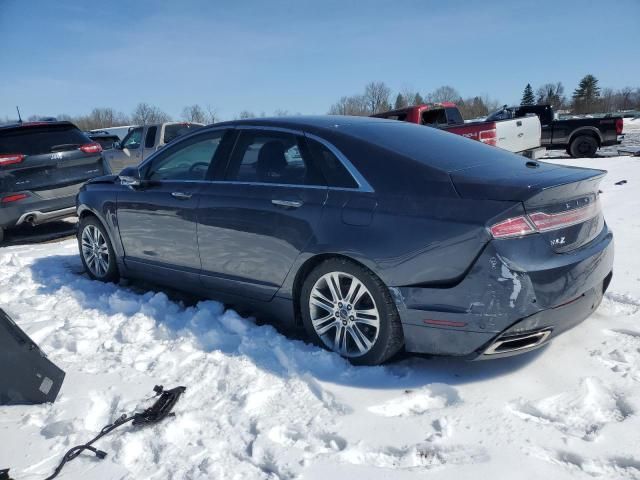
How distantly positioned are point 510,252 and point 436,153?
3.00ft

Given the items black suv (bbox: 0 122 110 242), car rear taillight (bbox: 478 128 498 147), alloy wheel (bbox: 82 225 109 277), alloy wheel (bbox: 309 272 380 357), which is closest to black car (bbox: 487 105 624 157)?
car rear taillight (bbox: 478 128 498 147)

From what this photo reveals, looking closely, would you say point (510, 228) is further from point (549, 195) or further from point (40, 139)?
point (40, 139)

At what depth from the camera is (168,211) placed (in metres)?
4.25

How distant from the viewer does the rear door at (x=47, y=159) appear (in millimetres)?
6957

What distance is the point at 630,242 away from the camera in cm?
528

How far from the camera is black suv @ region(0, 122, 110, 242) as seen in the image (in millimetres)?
6934

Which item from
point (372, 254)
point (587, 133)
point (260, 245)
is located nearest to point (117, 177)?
point (260, 245)

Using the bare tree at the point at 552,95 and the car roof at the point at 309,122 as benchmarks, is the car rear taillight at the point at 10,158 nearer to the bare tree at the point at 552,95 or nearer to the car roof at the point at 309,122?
the car roof at the point at 309,122

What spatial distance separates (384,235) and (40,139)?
21.0 ft

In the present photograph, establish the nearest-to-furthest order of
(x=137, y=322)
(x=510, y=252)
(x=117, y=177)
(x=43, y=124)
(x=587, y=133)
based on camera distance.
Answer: (x=510, y=252) → (x=137, y=322) → (x=117, y=177) → (x=43, y=124) → (x=587, y=133)

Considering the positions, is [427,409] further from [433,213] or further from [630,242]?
[630,242]

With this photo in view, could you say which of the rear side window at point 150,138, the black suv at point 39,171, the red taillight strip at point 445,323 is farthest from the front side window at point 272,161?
the rear side window at point 150,138

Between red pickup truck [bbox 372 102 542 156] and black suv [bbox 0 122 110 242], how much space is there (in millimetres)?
6712

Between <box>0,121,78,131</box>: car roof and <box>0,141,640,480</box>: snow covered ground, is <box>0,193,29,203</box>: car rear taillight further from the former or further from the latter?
<box>0,141,640,480</box>: snow covered ground
